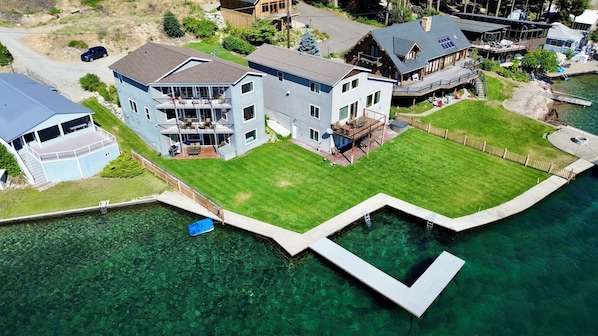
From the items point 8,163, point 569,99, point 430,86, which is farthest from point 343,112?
point 569,99

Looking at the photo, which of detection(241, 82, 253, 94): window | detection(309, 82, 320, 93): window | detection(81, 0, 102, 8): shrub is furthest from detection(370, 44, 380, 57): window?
detection(81, 0, 102, 8): shrub

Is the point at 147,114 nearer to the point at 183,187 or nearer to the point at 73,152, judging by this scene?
the point at 73,152

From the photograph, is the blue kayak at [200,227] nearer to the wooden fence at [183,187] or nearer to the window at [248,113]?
the wooden fence at [183,187]

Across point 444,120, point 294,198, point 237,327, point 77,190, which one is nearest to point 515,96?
point 444,120

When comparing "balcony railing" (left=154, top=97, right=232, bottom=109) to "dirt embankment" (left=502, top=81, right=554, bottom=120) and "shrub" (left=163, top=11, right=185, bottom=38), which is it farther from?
"dirt embankment" (left=502, top=81, right=554, bottom=120)

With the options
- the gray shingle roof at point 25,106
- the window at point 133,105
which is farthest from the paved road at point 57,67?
the window at point 133,105

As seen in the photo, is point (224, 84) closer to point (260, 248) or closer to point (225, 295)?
point (260, 248)

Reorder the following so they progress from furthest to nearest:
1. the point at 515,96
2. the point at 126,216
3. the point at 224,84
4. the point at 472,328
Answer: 1. the point at 515,96
2. the point at 224,84
3. the point at 126,216
4. the point at 472,328
